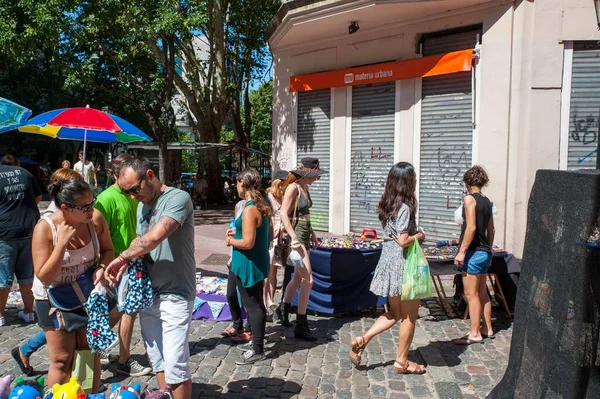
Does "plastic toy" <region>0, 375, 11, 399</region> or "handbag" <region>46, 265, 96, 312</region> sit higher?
"handbag" <region>46, 265, 96, 312</region>

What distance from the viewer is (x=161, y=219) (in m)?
3.14

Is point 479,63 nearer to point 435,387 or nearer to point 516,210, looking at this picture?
point 516,210

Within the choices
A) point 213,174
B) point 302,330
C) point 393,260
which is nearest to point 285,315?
point 302,330

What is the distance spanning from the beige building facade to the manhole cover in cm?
315

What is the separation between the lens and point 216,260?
9.60m

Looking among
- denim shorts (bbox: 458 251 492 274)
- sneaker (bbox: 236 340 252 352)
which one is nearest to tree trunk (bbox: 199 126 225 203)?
sneaker (bbox: 236 340 252 352)

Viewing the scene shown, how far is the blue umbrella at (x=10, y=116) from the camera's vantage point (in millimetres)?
5921

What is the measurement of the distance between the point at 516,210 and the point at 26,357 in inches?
313

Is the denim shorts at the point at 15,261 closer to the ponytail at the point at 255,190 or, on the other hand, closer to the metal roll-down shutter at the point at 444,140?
the ponytail at the point at 255,190

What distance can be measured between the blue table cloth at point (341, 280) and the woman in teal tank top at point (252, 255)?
149cm

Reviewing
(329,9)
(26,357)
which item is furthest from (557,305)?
(329,9)

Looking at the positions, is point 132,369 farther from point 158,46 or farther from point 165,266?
point 158,46

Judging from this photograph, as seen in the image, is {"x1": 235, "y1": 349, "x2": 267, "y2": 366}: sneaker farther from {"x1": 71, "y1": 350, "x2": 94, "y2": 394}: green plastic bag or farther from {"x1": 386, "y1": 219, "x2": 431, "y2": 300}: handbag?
{"x1": 71, "y1": 350, "x2": 94, "y2": 394}: green plastic bag

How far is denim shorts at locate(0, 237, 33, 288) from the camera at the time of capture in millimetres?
5418
